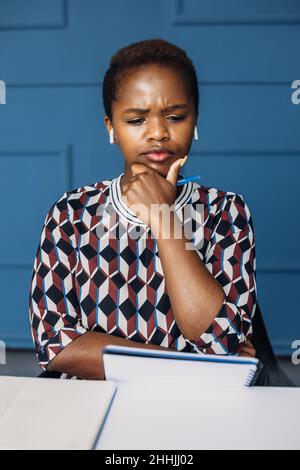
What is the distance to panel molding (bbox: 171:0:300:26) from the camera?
1459 millimetres

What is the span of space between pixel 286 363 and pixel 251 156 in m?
0.70

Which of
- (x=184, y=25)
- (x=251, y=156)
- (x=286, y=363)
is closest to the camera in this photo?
(x=184, y=25)

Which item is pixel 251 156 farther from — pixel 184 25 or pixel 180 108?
pixel 180 108

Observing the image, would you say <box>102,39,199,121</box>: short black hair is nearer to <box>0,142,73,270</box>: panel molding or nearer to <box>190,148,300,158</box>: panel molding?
<box>0,142,73,270</box>: panel molding

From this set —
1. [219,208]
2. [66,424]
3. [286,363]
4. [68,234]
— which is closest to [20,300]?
[68,234]

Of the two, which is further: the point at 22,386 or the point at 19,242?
the point at 19,242

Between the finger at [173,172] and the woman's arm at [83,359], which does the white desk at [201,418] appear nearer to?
the woman's arm at [83,359]

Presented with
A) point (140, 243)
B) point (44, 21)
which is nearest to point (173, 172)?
point (140, 243)

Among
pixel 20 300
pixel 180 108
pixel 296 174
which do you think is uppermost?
pixel 180 108

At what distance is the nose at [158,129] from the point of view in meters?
1.06

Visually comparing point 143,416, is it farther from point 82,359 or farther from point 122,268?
point 122,268

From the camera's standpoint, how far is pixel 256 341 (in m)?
1.15

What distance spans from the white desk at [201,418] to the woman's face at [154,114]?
1.69 feet

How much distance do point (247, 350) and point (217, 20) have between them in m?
0.93
